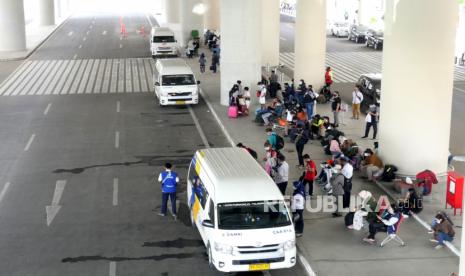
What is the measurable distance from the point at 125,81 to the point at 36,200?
76.4ft

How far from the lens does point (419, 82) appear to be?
21.3 meters

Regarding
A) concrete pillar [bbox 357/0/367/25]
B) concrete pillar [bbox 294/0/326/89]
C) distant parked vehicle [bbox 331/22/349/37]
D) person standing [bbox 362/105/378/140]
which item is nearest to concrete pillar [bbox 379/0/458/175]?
person standing [bbox 362/105/378/140]

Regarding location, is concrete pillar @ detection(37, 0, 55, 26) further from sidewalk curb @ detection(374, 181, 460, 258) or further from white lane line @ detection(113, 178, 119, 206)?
sidewalk curb @ detection(374, 181, 460, 258)

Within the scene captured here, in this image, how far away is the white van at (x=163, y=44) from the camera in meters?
52.9

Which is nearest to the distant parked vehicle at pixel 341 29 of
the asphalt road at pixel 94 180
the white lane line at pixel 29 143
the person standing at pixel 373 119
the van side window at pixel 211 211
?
the asphalt road at pixel 94 180

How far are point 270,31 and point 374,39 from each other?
15.5m

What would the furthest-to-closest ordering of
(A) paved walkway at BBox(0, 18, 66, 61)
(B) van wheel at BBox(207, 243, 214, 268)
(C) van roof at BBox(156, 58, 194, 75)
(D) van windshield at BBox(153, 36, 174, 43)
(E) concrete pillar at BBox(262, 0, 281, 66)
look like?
1. (A) paved walkway at BBox(0, 18, 66, 61)
2. (D) van windshield at BBox(153, 36, 174, 43)
3. (E) concrete pillar at BBox(262, 0, 281, 66)
4. (C) van roof at BBox(156, 58, 194, 75)
5. (B) van wheel at BBox(207, 243, 214, 268)

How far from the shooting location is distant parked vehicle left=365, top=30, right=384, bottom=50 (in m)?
60.0

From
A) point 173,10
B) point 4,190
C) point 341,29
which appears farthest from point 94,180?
point 173,10

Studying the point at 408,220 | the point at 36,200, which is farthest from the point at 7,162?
the point at 408,220

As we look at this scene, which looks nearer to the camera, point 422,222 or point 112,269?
point 112,269

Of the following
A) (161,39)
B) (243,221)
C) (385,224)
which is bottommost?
(385,224)

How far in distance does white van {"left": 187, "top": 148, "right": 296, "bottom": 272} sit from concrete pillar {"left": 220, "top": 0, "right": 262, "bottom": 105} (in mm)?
17960

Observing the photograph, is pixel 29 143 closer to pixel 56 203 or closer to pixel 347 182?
pixel 56 203
